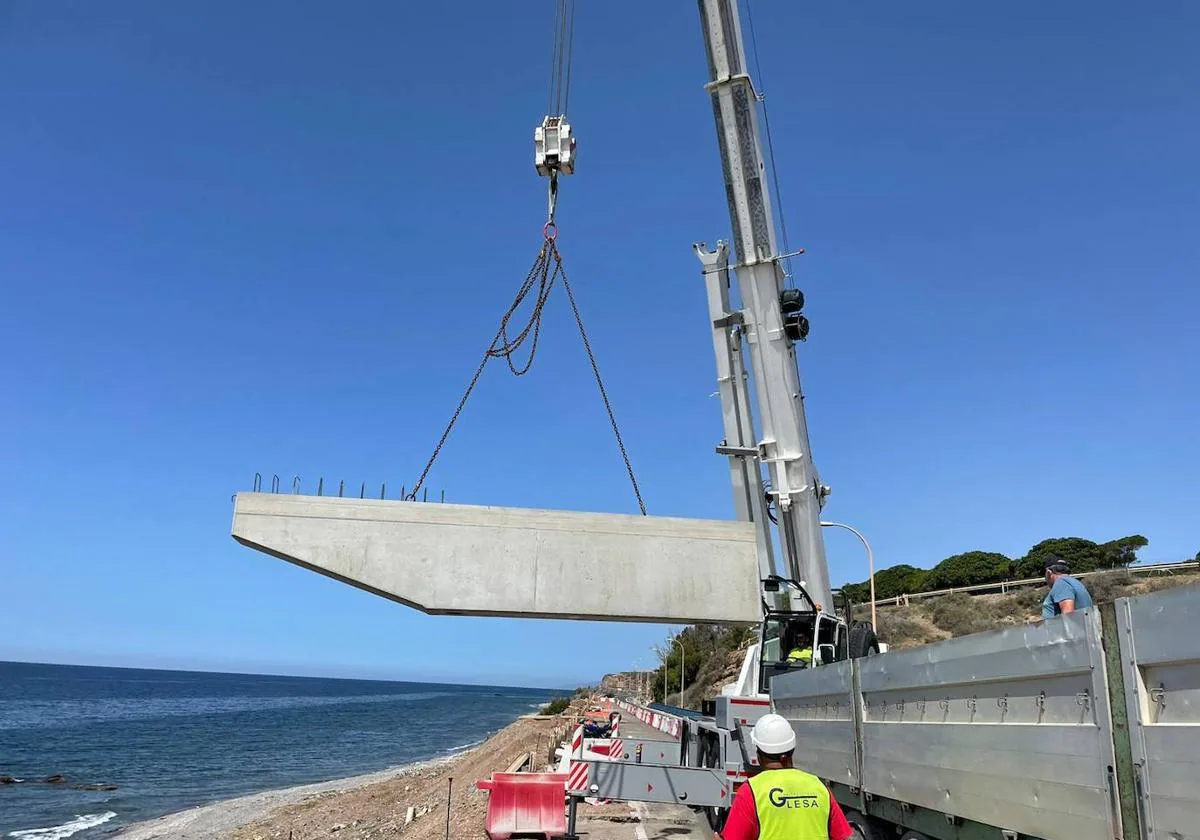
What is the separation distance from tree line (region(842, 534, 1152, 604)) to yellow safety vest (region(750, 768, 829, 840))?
47.0 metres

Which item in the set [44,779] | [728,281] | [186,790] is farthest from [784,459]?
[44,779]

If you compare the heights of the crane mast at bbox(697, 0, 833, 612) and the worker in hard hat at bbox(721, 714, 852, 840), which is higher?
the crane mast at bbox(697, 0, 833, 612)

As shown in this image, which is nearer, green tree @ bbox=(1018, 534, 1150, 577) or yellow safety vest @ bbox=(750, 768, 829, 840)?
yellow safety vest @ bbox=(750, 768, 829, 840)

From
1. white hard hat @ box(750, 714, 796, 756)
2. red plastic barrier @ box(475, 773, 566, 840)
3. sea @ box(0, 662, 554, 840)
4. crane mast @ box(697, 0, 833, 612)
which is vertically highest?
crane mast @ box(697, 0, 833, 612)

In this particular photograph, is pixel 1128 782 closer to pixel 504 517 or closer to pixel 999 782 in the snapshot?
pixel 999 782

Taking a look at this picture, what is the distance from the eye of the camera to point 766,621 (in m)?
10.4

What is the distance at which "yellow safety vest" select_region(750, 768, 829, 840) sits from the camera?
3359 millimetres

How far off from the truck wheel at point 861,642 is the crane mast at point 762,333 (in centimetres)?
167

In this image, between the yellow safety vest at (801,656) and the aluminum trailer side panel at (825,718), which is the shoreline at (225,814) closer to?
the yellow safety vest at (801,656)

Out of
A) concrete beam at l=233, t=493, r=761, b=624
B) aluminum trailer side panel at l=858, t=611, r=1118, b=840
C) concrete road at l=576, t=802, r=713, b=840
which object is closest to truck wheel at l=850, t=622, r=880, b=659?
concrete beam at l=233, t=493, r=761, b=624

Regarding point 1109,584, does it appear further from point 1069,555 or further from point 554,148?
point 554,148

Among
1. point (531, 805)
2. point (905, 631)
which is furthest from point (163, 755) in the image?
point (531, 805)

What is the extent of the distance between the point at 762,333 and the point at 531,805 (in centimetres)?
698

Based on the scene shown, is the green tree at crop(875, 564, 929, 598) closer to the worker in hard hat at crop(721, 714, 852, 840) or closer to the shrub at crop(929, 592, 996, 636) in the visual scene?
the shrub at crop(929, 592, 996, 636)
